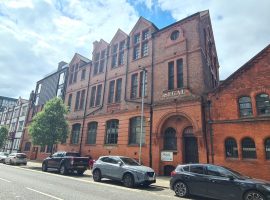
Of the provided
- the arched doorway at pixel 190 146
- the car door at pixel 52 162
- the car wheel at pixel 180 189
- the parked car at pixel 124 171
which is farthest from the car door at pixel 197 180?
the car door at pixel 52 162

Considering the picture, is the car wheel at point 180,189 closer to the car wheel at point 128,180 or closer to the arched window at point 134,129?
the car wheel at point 128,180

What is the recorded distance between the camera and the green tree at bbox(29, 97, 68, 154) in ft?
74.8

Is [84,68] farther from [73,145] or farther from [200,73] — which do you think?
[200,73]

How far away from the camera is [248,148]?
Answer: 13828mm

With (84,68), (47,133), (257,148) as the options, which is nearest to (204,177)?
(257,148)

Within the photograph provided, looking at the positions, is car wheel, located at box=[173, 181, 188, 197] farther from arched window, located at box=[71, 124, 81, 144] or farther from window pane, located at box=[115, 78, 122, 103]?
arched window, located at box=[71, 124, 81, 144]

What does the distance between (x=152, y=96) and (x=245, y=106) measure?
8306 mm

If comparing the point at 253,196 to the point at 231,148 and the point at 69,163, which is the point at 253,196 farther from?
the point at 69,163

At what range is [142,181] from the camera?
11.3 m

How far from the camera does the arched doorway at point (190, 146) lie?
16.5 m

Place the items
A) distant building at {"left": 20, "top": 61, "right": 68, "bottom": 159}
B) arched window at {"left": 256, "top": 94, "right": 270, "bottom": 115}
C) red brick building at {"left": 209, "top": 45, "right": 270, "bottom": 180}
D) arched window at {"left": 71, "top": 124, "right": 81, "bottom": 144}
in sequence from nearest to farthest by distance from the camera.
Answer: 1. red brick building at {"left": 209, "top": 45, "right": 270, "bottom": 180}
2. arched window at {"left": 256, "top": 94, "right": 270, "bottom": 115}
3. arched window at {"left": 71, "top": 124, "right": 81, "bottom": 144}
4. distant building at {"left": 20, "top": 61, "right": 68, "bottom": 159}

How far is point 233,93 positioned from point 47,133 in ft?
63.0

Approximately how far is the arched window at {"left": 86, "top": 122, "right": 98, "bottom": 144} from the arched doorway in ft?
38.7

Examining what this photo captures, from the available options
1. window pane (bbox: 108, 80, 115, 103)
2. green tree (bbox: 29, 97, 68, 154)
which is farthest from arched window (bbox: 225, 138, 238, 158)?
green tree (bbox: 29, 97, 68, 154)
